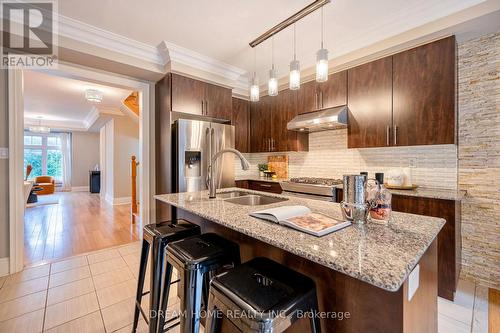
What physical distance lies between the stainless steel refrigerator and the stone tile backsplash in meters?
1.00

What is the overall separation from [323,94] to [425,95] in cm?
114

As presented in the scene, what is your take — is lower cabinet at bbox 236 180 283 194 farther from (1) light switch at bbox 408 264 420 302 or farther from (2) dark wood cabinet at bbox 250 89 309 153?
(1) light switch at bbox 408 264 420 302

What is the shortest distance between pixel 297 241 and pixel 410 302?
0.46m

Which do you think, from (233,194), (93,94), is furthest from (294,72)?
(93,94)

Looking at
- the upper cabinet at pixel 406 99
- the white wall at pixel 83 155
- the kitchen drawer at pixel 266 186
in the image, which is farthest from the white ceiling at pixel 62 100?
the upper cabinet at pixel 406 99

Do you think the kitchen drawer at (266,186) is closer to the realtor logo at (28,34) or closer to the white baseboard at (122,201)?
the realtor logo at (28,34)

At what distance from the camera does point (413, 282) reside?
82cm

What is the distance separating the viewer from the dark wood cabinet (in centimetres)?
343

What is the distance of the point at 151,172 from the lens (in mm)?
3277

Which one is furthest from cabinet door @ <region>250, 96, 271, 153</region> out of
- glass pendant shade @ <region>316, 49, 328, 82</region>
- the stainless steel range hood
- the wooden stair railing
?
the wooden stair railing

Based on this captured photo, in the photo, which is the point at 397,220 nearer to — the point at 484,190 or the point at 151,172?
the point at 484,190

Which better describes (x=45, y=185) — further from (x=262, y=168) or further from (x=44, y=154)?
(x=262, y=168)

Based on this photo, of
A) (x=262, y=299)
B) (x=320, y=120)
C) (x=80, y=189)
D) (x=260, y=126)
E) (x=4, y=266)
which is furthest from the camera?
(x=80, y=189)

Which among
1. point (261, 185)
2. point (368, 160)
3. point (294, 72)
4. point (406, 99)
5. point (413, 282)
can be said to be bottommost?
point (413, 282)
